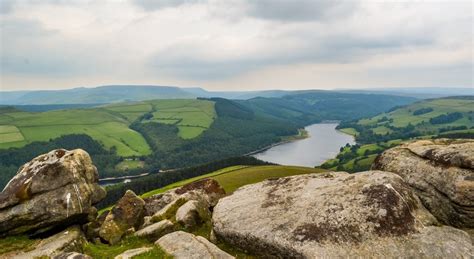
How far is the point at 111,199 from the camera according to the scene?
158 meters

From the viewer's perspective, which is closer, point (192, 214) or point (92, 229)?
point (192, 214)

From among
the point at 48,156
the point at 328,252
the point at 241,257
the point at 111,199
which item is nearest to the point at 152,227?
the point at 241,257

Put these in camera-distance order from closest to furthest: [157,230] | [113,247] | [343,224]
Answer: [343,224], [113,247], [157,230]

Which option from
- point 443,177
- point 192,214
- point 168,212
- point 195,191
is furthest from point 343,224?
point 195,191

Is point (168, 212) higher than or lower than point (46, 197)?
lower

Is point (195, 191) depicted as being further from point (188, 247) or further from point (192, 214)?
point (188, 247)

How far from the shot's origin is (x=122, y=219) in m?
31.4

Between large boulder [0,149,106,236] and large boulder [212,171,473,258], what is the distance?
41.1 ft

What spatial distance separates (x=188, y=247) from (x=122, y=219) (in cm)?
1062

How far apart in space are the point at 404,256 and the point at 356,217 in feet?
11.6

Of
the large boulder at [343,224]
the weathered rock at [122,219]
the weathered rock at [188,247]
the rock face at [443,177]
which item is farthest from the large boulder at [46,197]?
the rock face at [443,177]

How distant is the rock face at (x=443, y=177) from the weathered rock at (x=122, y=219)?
23317mm

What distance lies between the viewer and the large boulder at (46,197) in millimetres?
28703

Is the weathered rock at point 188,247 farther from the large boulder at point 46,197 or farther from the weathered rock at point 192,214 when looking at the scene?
the large boulder at point 46,197
